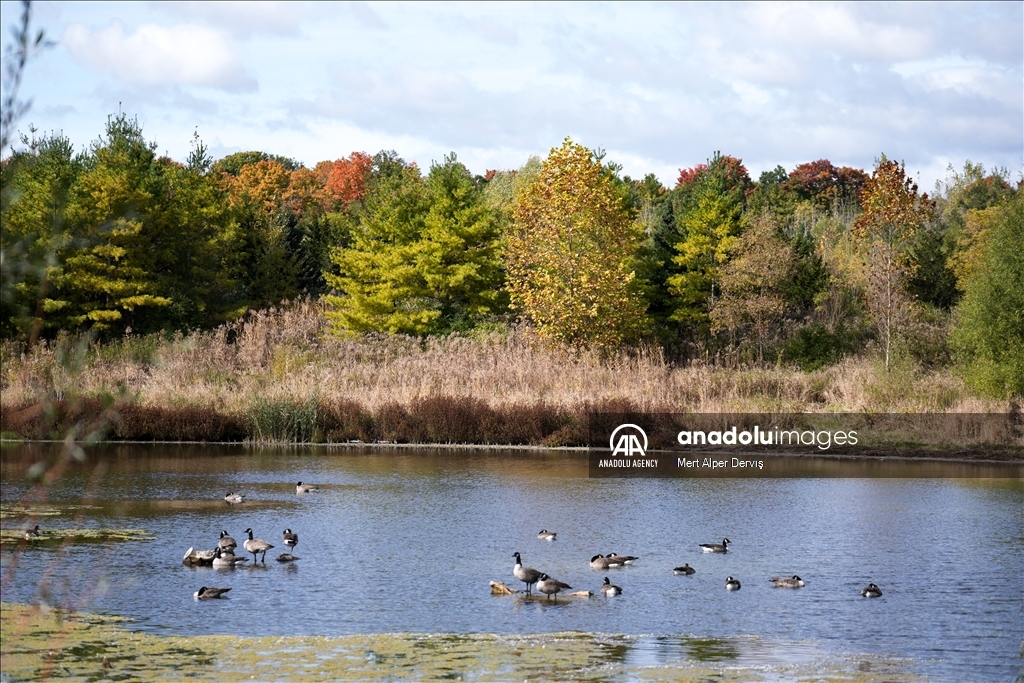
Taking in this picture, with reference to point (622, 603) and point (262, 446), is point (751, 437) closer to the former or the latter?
point (262, 446)

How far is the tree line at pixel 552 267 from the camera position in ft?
131

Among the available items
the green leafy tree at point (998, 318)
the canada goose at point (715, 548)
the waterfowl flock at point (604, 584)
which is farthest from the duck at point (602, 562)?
the green leafy tree at point (998, 318)

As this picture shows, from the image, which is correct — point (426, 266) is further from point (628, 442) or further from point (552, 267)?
point (628, 442)

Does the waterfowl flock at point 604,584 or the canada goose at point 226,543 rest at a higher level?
the canada goose at point 226,543

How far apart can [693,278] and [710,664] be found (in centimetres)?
3841

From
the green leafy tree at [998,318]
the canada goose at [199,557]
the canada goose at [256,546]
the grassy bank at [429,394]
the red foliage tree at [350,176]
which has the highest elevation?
the red foliage tree at [350,176]

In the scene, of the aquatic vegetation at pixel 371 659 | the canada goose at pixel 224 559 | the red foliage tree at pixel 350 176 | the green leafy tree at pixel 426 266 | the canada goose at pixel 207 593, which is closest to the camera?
the aquatic vegetation at pixel 371 659

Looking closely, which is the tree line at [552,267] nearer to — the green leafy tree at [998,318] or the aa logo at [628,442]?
the green leafy tree at [998,318]

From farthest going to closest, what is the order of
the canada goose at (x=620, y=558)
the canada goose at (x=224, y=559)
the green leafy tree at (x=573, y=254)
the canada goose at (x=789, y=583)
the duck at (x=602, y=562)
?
1. the green leafy tree at (x=573, y=254)
2. the canada goose at (x=620, y=558)
3. the duck at (x=602, y=562)
4. the canada goose at (x=224, y=559)
5. the canada goose at (x=789, y=583)

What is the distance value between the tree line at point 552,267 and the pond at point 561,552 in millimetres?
12452

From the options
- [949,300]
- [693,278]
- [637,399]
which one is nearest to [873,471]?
[637,399]

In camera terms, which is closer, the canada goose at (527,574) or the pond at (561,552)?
the pond at (561,552)

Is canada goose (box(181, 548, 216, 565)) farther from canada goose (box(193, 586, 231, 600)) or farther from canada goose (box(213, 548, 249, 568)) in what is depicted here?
canada goose (box(193, 586, 231, 600))

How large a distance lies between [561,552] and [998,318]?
19.5 meters
